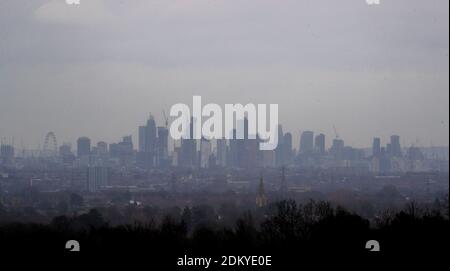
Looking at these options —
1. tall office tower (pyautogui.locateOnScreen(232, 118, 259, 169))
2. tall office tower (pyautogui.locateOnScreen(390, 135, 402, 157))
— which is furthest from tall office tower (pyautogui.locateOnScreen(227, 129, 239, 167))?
tall office tower (pyautogui.locateOnScreen(390, 135, 402, 157))

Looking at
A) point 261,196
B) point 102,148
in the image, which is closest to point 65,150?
point 102,148

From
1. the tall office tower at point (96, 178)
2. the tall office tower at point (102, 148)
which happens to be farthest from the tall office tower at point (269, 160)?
the tall office tower at point (96, 178)

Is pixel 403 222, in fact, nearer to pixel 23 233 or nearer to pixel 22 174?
pixel 23 233

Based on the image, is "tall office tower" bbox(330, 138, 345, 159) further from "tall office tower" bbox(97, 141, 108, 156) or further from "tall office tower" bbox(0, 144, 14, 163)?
"tall office tower" bbox(0, 144, 14, 163)

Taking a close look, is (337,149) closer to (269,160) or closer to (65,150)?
(269,160)

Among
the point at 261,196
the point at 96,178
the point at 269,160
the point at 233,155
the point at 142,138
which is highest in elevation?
the point at 142,138

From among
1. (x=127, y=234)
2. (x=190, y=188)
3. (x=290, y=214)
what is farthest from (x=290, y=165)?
(x=127, y=234)

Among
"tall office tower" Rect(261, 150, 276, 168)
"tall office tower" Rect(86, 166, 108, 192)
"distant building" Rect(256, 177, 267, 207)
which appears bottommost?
"distant building" Rect(256, 177, 267, 207)

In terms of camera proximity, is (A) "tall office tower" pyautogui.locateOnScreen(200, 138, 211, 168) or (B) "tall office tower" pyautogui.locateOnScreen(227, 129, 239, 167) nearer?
(B) "tall office tower" pyautogui.locateOnScreen(227, 129, 239, 167)
